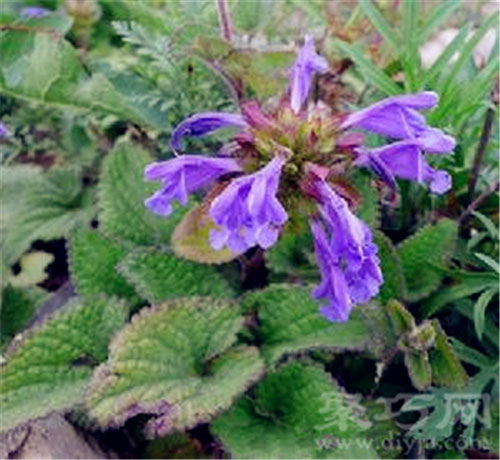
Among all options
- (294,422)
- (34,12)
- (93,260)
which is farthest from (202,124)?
(34,12)

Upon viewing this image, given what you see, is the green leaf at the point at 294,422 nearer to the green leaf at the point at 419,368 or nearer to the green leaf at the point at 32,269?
the green leaf at the point at 419,368

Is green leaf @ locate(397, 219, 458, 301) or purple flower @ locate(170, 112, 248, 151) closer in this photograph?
purple flower @ locate(170, 112, 248, 151)

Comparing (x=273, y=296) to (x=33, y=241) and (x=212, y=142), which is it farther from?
(x=33, y=241)

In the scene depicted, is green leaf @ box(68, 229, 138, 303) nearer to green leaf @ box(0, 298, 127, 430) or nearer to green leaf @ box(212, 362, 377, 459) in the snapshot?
green leaf @ box(0, 298, 127, 430)

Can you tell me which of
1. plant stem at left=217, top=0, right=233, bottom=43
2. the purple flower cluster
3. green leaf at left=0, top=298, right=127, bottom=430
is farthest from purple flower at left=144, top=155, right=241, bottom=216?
plant stem at left=217, top=0, right=233, bottom=43

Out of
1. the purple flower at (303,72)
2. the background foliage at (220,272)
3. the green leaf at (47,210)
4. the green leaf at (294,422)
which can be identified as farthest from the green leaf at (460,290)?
the green leaf at (47,210)

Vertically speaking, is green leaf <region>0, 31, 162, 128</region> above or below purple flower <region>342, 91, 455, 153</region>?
below

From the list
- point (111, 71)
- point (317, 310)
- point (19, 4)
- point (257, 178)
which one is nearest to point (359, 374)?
point (317, 310)
